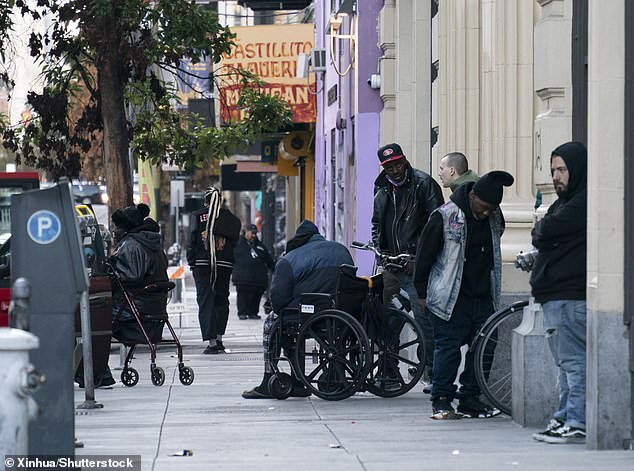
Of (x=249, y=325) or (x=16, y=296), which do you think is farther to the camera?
(x=249, y=325)

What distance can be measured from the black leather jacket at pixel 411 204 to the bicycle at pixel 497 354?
83.6 inches

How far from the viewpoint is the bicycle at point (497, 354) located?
10773mm

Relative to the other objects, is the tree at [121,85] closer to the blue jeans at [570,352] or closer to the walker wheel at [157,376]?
the walker wheel at [157,376]

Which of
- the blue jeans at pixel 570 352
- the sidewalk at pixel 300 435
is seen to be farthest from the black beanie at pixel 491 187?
the sidewalk at pixel 300 435

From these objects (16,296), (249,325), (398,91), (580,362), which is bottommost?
(249,325)

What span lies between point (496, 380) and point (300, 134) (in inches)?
1008

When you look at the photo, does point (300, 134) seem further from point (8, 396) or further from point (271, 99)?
point (8, 396)

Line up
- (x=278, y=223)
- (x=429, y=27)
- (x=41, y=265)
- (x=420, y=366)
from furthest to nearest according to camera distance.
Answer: (x=278, y=223)
(x=429, y=27)
(x=420, y=366)
(x=41, y=265)

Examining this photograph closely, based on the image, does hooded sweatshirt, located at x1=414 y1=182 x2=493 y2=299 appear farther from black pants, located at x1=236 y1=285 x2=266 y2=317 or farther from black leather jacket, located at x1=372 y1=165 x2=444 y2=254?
black pants, located at x1=236 y1=285 x2=266 y2=317

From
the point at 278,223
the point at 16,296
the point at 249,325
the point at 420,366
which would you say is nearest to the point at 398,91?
the point at 420,366

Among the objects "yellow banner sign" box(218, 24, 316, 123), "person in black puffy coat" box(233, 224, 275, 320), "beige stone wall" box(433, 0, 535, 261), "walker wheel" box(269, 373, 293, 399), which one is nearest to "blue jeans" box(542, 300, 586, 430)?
"beige stone wall" box(433, 0, 535, 261)

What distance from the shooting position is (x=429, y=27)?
1739 centimetres

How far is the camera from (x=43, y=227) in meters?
8.04

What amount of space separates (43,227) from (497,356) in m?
4.22
